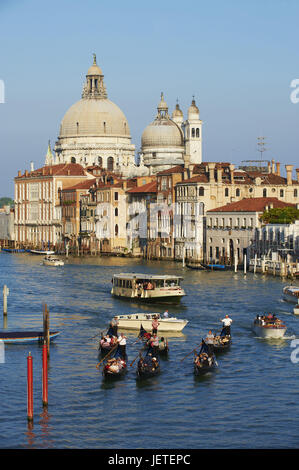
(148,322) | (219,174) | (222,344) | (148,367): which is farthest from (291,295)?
(219,174)

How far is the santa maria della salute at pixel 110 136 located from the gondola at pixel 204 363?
93.0m

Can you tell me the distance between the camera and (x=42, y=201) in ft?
414

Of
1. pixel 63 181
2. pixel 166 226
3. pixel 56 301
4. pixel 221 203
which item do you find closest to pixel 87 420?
pixel 56 301

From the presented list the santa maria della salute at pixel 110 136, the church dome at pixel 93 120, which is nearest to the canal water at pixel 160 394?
the santa maria della salute at pixel 110 136

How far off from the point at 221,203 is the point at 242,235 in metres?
9.40

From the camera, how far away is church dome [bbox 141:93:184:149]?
422ft

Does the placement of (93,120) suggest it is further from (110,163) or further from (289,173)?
(289,173)

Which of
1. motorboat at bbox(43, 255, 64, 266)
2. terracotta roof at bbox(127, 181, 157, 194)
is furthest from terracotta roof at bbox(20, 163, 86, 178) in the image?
motorboat at bbox(43, 255, 64, 266)

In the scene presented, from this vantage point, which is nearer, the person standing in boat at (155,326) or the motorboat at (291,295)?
the person standing in boat at (155,326)

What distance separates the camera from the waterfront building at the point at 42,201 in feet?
400

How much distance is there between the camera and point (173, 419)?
2716 centimetres

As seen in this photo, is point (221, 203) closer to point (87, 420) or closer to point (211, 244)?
point (211, 244)

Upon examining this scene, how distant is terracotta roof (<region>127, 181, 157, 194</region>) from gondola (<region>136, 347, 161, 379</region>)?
68.2 metres

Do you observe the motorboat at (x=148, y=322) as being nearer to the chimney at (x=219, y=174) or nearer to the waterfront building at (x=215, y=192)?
the waterfront building at (x=215, y=192)
